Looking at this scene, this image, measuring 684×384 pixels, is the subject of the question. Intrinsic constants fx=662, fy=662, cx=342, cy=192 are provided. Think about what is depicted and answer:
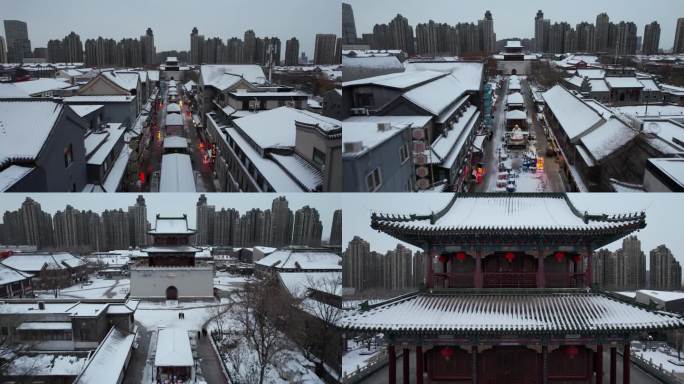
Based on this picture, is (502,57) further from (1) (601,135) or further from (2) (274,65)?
(2) (274,65)

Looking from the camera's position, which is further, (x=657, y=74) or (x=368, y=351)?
(x=368, y=351)

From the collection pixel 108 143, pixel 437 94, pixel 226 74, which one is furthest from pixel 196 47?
pixel 437 94

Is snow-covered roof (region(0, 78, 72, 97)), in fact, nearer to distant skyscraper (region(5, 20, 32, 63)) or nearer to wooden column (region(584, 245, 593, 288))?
distant skyscraper (region(5, 20, 32, 63))

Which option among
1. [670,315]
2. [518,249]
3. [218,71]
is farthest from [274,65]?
[670,315]

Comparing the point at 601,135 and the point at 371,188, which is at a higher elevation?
the point at 601,135

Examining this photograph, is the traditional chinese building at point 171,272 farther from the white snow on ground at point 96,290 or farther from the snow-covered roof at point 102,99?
the snow-covered roof at point 102,99

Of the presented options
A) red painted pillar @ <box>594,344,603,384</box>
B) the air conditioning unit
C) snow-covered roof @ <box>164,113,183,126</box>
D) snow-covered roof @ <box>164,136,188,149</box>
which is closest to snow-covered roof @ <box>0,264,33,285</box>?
snow-covered roof @ <box>164,113,183,126</box>
